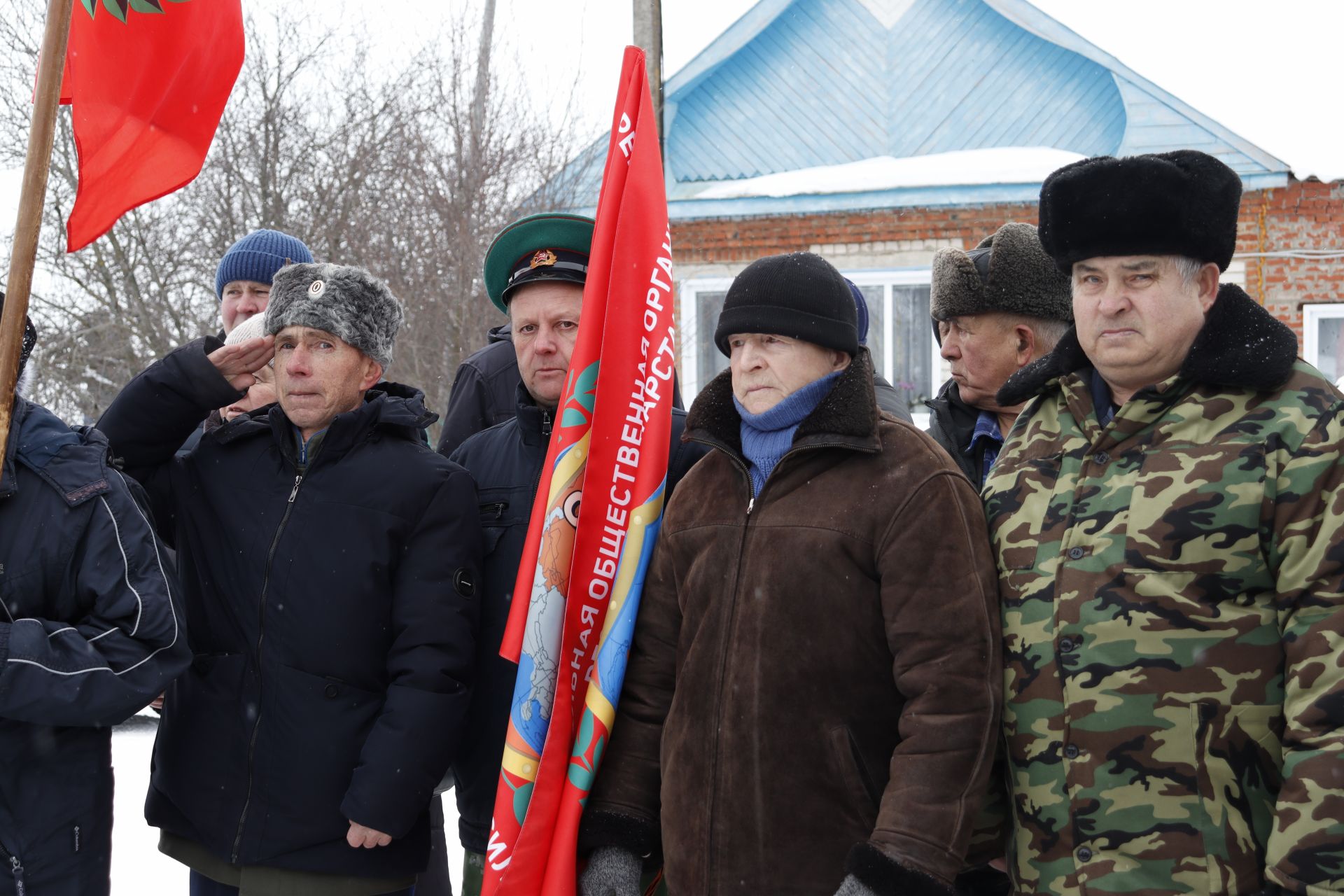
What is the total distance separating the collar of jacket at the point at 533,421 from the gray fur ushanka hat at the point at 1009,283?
1164mm

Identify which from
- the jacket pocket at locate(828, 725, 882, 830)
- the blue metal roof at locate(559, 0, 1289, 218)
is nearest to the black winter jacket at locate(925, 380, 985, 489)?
the jacket pocket at locate(828, 725, 882, 830)

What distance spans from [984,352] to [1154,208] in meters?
1.15

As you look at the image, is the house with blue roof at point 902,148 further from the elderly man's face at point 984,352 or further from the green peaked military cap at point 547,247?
the green peaked military cap at point 547,247

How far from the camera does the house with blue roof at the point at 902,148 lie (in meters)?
10.7

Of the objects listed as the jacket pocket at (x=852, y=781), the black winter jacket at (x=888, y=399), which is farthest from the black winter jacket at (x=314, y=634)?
the black winter jacket at (x=888, y=399)

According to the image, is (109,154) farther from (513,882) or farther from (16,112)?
(16,112)

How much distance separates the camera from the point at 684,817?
2398mm

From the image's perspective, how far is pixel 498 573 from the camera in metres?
3.13

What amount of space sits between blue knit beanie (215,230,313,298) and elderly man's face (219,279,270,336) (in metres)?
0.02

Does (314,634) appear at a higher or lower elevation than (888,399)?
lower

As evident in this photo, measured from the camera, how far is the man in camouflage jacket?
199 centimetres

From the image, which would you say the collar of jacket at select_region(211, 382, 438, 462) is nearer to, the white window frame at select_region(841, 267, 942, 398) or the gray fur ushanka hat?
the gray fur ushanka hat

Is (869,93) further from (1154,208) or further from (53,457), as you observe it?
(53,457)

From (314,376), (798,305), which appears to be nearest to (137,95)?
(314,376)
